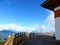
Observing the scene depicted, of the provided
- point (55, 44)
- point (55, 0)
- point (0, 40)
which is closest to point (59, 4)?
point (55, 0)

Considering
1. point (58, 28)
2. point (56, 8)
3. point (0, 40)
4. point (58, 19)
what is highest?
point (56, 8)

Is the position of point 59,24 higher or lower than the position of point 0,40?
higher

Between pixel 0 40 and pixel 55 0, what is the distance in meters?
20.2

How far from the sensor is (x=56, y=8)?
17.7m

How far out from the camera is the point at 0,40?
32844 millimetres

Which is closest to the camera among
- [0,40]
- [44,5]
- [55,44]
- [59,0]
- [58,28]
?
[55,44]

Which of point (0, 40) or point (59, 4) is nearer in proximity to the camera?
point (59, 4)

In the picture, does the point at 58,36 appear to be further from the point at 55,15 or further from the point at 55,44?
the point at 55,44

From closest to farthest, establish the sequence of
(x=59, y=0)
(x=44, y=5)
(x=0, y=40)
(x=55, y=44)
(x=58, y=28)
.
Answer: (x=55, y=44), (x=59, y=0), (x=58, y=28), (x=44, y=5), (x=0, y=40)

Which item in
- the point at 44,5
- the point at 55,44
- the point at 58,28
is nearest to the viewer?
the point at 55,44

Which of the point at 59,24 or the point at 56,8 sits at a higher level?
the point at 56,8

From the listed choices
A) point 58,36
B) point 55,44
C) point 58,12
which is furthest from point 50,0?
point 55,44

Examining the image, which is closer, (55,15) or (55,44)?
(55,44)

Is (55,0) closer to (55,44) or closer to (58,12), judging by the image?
(58,12)
